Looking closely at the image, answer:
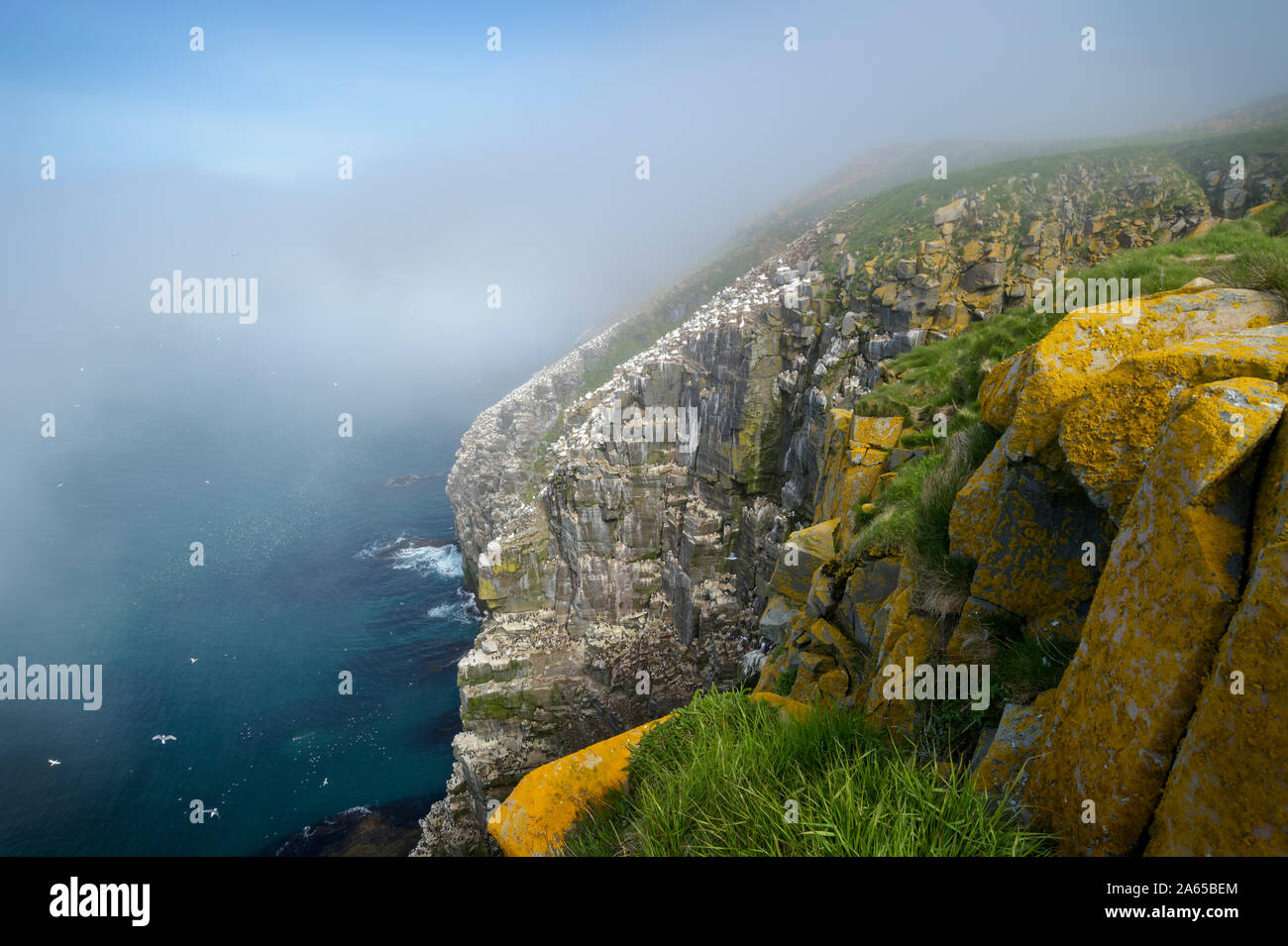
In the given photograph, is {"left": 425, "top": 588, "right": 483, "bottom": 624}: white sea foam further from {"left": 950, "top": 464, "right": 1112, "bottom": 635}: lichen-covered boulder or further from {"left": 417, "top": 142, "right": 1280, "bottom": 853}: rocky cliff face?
{"left": 950, "top": 464, "right": 1112, "bottom": 635}: lichen-covered boulder

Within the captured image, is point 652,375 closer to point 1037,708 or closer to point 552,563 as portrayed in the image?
point 552,563

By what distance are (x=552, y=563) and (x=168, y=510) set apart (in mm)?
85269

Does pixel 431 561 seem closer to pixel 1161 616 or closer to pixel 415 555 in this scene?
pixel 415 555

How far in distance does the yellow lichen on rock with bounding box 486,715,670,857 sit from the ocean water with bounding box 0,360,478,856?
1723 inches

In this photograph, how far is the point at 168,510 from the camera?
301 ft

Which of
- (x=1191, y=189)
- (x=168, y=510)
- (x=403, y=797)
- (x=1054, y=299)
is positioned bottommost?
(x=403, y=797)

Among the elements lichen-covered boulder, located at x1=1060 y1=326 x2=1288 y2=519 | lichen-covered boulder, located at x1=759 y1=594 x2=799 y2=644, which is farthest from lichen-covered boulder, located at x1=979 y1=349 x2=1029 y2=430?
lichen-covered boulder, located at x1=759 y1=594 x2=799 y2=644

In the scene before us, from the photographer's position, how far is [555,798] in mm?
8164

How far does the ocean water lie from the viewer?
4450 cm

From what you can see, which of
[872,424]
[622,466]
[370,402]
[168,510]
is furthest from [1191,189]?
[370,402]

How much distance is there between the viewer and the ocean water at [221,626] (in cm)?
4450

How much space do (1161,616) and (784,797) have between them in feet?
11.2

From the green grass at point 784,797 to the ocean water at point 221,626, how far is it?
46004 mm

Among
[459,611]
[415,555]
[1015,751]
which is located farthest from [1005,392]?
[415,555]
